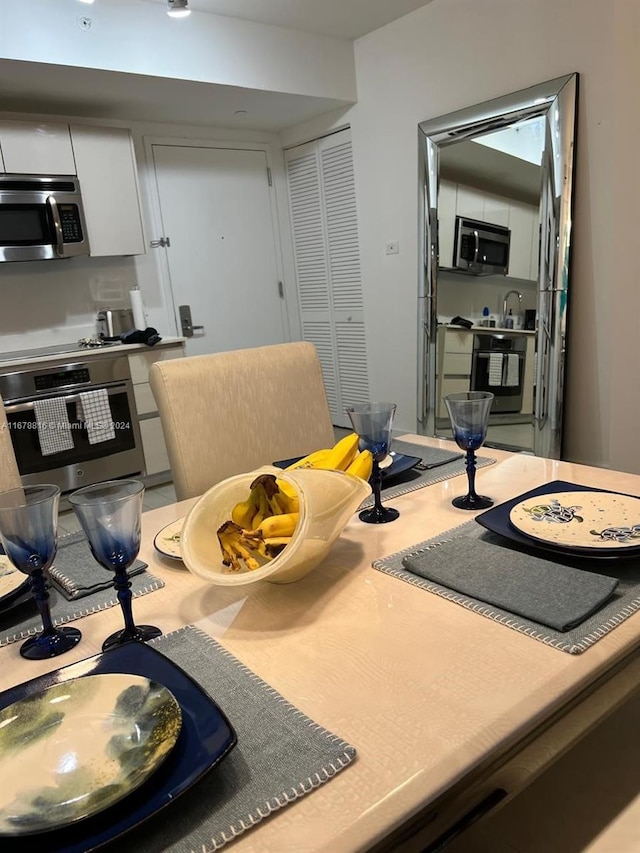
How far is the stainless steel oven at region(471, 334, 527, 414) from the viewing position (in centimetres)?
331

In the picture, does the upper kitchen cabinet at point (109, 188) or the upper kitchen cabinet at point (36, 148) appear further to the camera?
the upper kitchen cabinet at point (109, 188)

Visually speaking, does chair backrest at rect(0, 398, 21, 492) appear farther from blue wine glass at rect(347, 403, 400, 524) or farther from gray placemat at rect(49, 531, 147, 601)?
blue wine glass at rect(347, 403, 400, 524)

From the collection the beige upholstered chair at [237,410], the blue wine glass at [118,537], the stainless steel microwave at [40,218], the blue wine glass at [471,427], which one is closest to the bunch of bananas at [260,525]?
the blue wine glass at [118,537]

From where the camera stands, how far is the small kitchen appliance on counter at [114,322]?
12.5 ft

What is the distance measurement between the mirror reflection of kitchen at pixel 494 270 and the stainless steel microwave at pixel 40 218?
6.67 ft

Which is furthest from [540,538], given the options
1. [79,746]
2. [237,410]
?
[237,410]

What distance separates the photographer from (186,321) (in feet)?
14.2

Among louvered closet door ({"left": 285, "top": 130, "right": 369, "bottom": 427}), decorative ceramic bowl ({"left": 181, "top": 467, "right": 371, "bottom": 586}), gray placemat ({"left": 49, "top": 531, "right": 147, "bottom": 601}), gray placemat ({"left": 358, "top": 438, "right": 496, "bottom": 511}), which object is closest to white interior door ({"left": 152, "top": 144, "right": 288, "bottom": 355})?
louvered closet door ({"left": 285, "top": 130, "right": 369, "bottom": 427})

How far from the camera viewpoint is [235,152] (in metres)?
4.43

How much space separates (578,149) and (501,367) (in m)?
1.11

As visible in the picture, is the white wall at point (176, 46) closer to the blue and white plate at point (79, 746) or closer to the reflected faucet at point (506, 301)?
the reflected faucet at point (506, 301)

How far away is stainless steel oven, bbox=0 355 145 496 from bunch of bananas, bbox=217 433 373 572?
259cm

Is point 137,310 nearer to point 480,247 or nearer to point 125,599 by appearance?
point 480,247

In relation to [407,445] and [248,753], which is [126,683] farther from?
[407,445]
